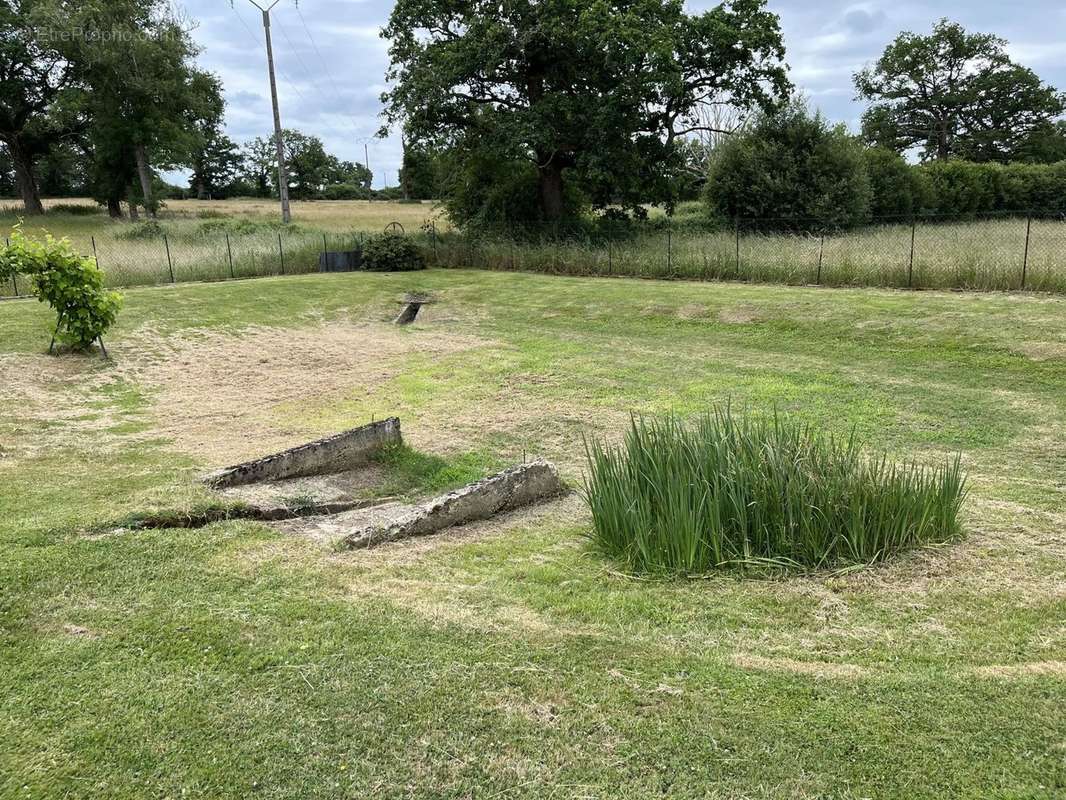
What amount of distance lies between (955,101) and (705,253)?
38.5m

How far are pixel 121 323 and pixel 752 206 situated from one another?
18.5m

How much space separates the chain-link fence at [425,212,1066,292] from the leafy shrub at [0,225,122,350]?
41.6 ft

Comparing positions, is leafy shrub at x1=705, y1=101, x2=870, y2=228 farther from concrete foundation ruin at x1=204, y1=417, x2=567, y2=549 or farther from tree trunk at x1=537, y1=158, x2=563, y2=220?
concrete foundation ruin at x1=204, y1=417, x2=567, y2=549

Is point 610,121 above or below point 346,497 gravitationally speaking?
above

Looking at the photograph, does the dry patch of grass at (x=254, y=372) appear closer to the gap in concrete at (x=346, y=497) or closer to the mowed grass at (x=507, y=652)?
the mowed grass at (x=507, y=652)

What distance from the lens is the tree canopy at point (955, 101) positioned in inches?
1837

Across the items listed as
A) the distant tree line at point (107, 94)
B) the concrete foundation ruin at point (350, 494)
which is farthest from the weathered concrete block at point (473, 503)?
the distant tree line at point (107, 94)

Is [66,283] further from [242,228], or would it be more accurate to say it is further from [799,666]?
[242,228]

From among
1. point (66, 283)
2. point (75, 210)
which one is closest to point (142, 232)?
point (75, 210)

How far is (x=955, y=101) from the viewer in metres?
47.0

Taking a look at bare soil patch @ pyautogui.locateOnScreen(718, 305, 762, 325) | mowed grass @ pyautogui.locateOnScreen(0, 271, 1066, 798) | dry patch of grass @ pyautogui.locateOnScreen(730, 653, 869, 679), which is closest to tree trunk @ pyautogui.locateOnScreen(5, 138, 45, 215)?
bare soil patch @ pyautogui.locateOnScreen(718, 305, 762, 325)

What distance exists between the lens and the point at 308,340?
14.1 m

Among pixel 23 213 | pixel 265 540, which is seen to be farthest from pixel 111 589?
pixel 23 213

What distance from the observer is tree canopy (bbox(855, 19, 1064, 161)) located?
46656mm
